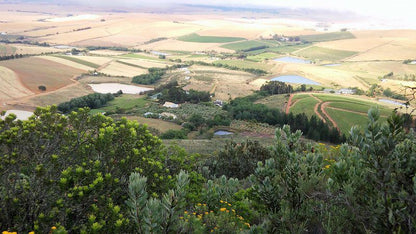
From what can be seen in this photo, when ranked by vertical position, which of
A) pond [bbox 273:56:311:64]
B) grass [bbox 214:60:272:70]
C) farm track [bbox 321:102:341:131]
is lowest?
farm track [bbox 321:102:341:131]

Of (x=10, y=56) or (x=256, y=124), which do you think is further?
(x=10, y=56)

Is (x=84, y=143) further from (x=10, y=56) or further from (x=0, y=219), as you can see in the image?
(x=10, y=56)

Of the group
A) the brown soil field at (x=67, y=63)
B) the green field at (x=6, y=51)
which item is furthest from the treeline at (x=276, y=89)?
the green field at (x=6, y=51)

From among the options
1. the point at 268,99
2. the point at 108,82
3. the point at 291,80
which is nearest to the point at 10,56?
the point at 108,82

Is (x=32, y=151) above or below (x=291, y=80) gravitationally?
above

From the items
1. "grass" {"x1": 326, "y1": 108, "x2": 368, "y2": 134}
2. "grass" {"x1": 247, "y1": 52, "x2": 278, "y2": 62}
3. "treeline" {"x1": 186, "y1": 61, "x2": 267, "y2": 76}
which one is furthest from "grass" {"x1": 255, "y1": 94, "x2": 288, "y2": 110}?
"grass" {"x1": 247, "y1": 52, "x2": 278, "y2": 62}

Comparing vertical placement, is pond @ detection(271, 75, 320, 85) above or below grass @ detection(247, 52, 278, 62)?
below

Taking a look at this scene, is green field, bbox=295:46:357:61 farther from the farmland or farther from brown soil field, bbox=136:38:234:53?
the farmland

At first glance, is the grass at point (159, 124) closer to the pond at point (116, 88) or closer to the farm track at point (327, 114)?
the farm track at point (327, 114)
